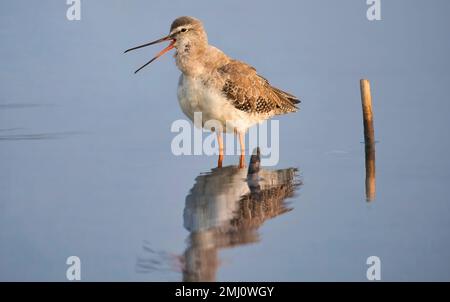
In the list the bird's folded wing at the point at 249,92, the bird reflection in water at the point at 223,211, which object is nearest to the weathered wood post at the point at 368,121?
the bird's folded wing at the point at 249,92

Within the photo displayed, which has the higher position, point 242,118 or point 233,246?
point 242,118

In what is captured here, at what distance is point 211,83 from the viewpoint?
13.3 metres

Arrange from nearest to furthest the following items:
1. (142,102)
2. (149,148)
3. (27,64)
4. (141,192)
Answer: (141,192) < (149,148) < (142,102) < (27,64)

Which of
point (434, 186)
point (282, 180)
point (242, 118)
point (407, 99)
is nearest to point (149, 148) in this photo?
point (242, 118)

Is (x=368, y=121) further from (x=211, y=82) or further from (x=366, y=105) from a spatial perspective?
(x=211, y=82)

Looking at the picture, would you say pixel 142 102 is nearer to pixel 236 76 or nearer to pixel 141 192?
pixel 236 76

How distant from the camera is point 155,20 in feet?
67.7

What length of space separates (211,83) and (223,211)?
2769mm

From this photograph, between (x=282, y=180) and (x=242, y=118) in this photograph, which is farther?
(x=242, y=118)

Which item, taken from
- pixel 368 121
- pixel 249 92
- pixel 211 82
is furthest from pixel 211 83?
pixel 368 121

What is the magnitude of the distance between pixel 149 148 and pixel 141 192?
2.48m

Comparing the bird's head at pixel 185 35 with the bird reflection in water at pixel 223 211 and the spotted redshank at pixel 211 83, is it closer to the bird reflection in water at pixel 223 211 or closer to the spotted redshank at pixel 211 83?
the spotted redshank at pixel 211 83

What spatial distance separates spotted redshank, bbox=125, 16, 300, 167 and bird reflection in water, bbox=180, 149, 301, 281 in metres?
0.74

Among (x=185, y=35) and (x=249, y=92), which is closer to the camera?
(x=185, y=35)
